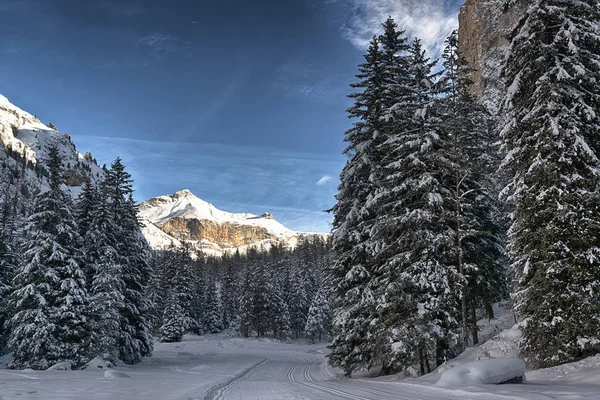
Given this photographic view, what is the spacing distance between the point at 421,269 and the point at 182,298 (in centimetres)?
5307

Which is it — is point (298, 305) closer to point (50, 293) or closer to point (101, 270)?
point (101, 270)

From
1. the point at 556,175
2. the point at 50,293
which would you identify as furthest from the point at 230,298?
the point at 556,175

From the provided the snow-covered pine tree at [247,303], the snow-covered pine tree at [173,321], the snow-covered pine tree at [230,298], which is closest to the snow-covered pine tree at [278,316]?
the snow-covered pine tree at [247,303]

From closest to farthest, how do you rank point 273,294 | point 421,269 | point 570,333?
point 570,333 < point 421,269 < point 273,294

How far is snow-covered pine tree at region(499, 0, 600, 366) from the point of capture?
13195mm

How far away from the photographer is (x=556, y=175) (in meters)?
14.0

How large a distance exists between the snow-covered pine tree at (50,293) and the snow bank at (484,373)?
23444mm

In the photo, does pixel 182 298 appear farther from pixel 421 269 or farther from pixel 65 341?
pixel 421 269

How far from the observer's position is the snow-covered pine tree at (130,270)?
3124 cm

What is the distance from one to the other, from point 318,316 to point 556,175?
69.1 meters

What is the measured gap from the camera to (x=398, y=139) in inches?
764

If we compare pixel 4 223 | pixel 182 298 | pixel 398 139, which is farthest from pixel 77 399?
pixel 182 298

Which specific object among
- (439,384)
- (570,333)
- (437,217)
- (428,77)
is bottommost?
(439,384)

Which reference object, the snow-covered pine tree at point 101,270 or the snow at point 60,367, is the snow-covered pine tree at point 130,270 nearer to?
the snow-covered pine tree at point 101,270
